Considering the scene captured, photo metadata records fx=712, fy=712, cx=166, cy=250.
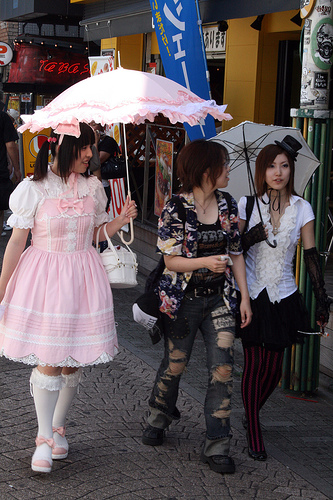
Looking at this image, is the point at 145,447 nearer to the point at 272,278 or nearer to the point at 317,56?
the point at 272,278

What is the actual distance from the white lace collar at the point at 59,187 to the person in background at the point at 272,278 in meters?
1.02

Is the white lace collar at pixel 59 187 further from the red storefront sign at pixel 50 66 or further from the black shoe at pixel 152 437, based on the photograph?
the red storefront sign at pixel 50 66

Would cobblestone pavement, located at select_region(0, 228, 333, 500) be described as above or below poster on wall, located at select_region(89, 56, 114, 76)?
below

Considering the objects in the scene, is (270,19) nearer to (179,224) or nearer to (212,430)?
(179,224)

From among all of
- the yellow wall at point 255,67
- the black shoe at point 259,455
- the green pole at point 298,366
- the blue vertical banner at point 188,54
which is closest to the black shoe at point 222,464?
the black shoe at point 259,455

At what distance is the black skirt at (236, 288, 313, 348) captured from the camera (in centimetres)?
414

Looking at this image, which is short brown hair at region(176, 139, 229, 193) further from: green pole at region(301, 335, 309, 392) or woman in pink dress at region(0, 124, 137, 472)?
green pole at region(301, 335, 309, 392)

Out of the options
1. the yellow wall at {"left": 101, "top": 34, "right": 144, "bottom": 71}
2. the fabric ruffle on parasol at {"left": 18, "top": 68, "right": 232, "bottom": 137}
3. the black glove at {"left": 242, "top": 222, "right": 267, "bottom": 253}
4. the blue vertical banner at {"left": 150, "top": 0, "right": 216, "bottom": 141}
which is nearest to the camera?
the fabric ruffle on parasol at {"left": 18, "top": 68, "right": 232, "bottom": 137}

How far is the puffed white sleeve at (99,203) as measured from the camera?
→ 3.98 m

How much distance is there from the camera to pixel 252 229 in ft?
13.7

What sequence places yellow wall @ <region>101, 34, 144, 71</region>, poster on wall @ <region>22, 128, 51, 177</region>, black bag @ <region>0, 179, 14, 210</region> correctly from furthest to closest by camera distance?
poster on wall @ <region>22, 128, 51, 177</region>, yellow wall @ <region>101, 34, 144, 71</region>, black bag @ <region>0, 179, 14, 210</region>

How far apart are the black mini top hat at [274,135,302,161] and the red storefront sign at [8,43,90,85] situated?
1264 centimetres

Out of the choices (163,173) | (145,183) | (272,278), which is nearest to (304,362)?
(272,278)

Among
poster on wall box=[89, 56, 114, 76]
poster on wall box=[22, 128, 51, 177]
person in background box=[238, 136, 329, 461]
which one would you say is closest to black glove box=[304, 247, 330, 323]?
person in background box=[238, 136, 329, 461]
